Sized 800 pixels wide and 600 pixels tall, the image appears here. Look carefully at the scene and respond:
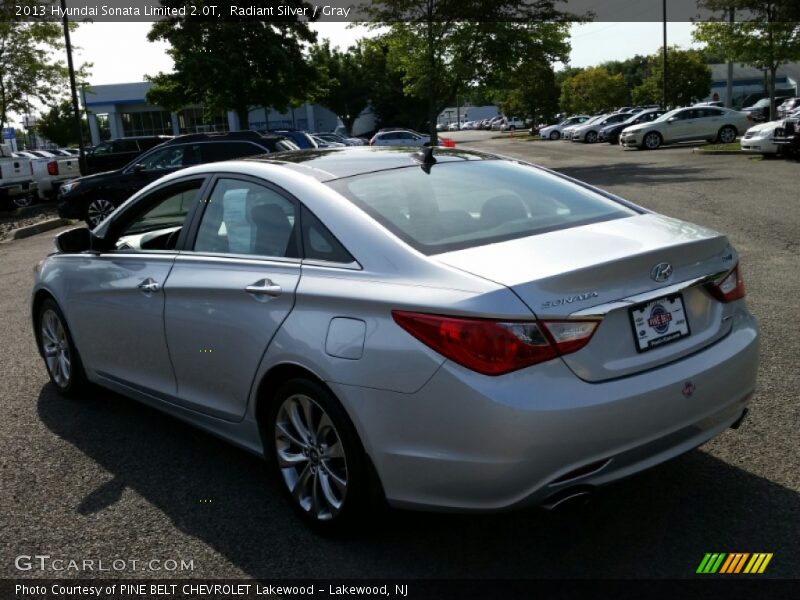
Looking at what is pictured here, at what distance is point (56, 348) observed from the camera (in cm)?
575

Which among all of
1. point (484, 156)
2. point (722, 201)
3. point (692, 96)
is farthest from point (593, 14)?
point (484, 156)

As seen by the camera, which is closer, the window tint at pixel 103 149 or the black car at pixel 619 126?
the window tint at pixel 103 149

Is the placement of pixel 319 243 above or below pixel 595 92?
below

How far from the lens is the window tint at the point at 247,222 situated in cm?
384

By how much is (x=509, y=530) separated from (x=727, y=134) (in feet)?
112

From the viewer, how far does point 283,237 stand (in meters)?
3.83

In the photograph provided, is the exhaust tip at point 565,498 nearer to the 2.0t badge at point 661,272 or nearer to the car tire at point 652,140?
the 2.0t badge at point 661,272

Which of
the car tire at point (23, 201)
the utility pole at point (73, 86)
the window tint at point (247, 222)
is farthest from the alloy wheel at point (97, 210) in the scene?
the window tint at point (247, 222)

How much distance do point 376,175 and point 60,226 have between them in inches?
682

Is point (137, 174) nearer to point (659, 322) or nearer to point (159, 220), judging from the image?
point (159, 220)

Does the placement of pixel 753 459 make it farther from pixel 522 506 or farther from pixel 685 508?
pixel 522 506

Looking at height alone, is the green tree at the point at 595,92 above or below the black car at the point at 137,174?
above

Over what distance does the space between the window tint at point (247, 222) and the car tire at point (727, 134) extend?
33605 millimetres

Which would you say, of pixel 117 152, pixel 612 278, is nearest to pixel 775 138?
pixel 117 152
